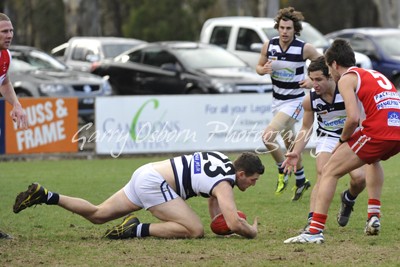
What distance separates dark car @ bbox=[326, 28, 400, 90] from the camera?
24.5 metres

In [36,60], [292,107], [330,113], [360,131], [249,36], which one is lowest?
[36,60]

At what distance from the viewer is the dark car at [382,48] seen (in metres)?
24.5

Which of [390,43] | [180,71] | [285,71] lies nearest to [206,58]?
[180,71]

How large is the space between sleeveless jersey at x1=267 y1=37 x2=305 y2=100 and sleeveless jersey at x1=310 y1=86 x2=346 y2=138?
94.7 inches

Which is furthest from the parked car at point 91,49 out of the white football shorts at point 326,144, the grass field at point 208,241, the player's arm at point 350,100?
the player's arm at point 350,100

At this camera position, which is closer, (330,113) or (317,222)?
(317,222)

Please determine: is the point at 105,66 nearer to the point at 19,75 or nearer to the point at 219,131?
the point at 19,75

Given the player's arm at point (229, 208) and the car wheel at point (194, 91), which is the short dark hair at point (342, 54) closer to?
the player's arm at point (229, 208)

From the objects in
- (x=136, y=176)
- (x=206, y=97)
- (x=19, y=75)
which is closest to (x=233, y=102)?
(x=206, y=97)

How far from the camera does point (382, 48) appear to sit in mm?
25219

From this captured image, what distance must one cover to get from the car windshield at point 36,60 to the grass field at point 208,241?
834 cm

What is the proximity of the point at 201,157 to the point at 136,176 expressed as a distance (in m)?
0.64

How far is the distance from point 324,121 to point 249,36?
14.8 m

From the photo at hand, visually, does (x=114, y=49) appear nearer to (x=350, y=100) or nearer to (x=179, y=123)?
(x=179, y=123)
